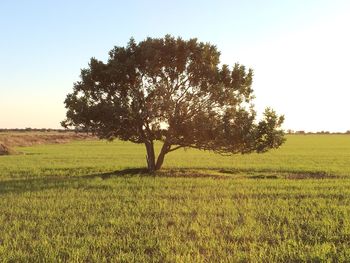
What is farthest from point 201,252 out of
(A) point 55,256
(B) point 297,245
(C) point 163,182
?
(C) point 163,182

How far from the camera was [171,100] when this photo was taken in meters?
28.7

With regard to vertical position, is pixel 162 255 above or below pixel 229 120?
below

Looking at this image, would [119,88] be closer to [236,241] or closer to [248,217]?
[248,217]

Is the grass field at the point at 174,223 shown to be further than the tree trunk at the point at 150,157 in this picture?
No

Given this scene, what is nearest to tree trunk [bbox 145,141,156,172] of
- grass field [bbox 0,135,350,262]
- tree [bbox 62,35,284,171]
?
tree [bbox 62,35,284,171]

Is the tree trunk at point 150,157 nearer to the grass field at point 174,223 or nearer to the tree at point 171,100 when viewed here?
the tree at point 171,100

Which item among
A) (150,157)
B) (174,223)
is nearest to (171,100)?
(150,157)

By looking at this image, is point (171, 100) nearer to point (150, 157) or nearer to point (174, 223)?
point (150, 157)

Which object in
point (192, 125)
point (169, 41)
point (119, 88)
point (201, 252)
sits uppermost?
point (169, 41)

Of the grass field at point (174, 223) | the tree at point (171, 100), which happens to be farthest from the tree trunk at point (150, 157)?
the grass field at point (174, 223)

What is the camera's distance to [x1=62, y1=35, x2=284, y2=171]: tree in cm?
2892

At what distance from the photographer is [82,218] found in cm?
1494

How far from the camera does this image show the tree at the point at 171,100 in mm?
28922

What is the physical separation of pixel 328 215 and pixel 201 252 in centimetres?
654
